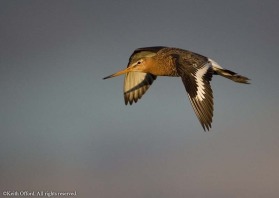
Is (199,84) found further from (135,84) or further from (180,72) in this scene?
(135,84)

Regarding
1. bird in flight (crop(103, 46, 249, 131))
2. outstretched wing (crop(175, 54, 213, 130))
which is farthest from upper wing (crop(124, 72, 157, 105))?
outstretched wing (crop(175, 54, 213, 130))

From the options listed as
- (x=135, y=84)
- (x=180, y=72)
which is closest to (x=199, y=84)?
(x=180, y=72)

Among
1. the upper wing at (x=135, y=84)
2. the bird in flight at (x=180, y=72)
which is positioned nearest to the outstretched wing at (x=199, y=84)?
the bird in flight at (x=180, y=72)

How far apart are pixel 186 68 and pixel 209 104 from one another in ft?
2.67

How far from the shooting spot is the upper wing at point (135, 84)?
1036 centimetres

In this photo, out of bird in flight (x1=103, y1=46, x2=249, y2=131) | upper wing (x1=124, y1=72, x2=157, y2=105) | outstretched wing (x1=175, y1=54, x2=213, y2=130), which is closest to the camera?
outstretched wing (x1=175, y1=54, x2=213, y2=130)

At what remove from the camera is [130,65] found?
→ 9.62m

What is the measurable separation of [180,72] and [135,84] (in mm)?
2210

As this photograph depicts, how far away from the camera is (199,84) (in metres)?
7.95

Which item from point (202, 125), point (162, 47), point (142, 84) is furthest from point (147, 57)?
point (202, 125)

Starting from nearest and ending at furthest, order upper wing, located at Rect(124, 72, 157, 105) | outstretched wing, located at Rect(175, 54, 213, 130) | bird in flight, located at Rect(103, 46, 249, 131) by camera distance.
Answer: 1. outstretched wing, located at Rect(175, 54, 213, 130)
2. bird in flight, located at Rect(103, 46, 249, 131)
3. upper wing, located at Rect(124, 72, 157, 105)

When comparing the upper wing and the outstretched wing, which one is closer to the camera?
the outstretched wing

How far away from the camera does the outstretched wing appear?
7.72 m

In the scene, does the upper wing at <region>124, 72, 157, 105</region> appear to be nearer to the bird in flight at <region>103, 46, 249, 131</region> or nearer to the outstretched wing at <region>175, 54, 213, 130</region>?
the bird in flight at <region>103, 46, 249, 131</region>
